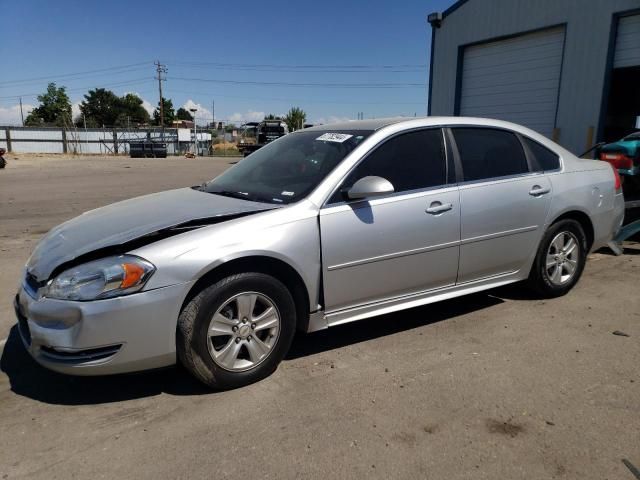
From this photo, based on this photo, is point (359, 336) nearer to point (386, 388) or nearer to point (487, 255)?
point (386, 388)

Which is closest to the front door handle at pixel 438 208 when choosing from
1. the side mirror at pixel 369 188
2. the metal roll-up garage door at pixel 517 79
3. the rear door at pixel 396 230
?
the rear door at pixel 396 230

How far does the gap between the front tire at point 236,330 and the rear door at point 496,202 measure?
1568mm

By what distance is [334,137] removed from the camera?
3906 mm

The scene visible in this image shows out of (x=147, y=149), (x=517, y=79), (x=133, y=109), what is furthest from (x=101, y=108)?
(x=517, y=79)

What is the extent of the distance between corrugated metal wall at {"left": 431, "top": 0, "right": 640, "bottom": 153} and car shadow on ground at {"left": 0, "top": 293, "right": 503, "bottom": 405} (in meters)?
9.45

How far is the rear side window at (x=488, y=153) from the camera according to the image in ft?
13.2

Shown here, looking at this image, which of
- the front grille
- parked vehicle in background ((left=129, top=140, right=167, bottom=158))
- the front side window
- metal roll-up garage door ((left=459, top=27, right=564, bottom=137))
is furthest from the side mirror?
parked vehicle in background ((left=129, top=140, right=167, bottom=158))

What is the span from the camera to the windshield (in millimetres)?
3543

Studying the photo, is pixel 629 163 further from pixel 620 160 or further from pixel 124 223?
pixel 124 223

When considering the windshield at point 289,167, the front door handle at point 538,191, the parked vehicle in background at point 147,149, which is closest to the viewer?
the windshield at point 289,167

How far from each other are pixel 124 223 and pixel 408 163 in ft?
6.62

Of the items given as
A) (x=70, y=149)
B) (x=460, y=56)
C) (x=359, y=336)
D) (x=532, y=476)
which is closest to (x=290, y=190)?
(x=359, y=336)

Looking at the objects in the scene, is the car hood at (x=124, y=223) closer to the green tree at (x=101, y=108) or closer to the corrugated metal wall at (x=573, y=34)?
the corrugated metal wall at (x=573, y=34)

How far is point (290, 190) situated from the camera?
3535mm
